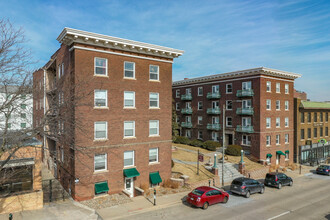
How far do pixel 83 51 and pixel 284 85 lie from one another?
34095mm

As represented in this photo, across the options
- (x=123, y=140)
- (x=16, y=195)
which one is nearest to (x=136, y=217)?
(x=123, y=140)

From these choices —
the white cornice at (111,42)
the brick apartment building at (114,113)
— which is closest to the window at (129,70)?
the brick apartment building at (114,113)

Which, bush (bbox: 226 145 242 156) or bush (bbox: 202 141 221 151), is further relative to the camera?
bush (bbox: 202 141 221 151)

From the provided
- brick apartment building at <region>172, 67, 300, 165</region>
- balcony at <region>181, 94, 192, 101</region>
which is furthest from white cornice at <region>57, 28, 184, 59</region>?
→ balcony at <region>181, 94, 192, 101</region>

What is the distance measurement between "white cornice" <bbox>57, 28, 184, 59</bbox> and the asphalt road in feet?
48.5

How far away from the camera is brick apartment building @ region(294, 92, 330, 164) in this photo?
42.4 metres

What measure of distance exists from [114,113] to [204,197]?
35.6ft

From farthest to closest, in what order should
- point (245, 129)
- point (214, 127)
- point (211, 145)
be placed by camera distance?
point (214, 127), point (211, 145), point (245, 129)

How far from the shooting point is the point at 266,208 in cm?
1923

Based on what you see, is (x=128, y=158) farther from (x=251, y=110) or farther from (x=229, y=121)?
(x=229, y=121)

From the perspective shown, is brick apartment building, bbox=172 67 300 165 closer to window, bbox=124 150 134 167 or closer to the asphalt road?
the asphalt road

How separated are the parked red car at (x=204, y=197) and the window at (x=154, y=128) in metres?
7.72

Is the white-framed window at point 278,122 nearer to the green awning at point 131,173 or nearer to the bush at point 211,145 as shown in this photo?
the bush at point 211,145

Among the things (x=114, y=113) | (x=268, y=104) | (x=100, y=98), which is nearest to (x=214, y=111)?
(x=268, y=104)
